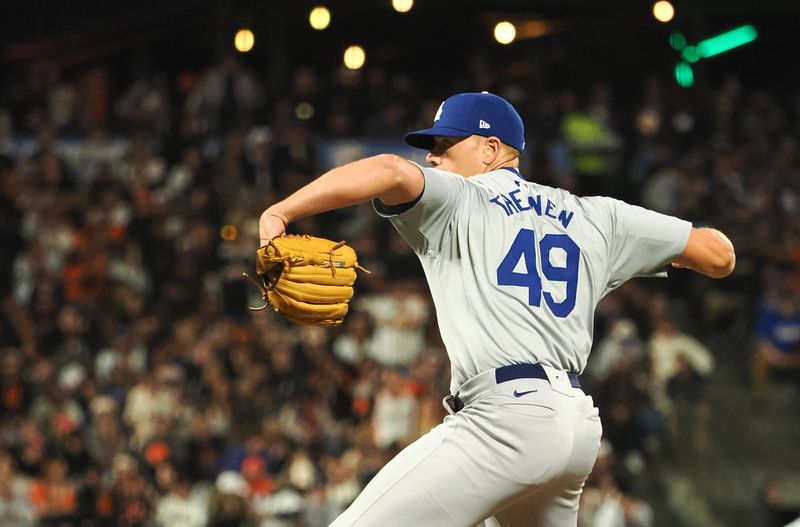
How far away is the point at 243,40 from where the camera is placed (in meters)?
14.2

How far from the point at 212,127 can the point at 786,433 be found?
20.9 ft

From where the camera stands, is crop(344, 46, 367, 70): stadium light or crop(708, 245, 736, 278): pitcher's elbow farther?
crop(344, 46, 367, 70): stadium light

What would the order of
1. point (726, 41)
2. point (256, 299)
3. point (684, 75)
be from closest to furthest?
1. point (256, 299)
2. point (684, 75)
3. point (726, 41)

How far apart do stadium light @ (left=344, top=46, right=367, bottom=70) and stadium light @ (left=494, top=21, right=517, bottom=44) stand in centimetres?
168

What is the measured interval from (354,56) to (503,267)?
40.7 feet

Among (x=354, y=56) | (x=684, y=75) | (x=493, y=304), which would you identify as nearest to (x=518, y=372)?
(x=493, y=304)

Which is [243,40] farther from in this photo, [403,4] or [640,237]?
[640,237]

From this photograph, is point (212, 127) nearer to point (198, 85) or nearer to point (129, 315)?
point (198, 85)

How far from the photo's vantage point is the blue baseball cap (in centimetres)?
362

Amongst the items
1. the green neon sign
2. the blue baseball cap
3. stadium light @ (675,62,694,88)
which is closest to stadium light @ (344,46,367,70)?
stadium light @ (675,62,694,88)

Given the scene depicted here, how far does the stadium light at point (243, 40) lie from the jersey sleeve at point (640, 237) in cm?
1069

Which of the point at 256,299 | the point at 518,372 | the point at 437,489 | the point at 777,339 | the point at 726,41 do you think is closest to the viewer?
the point at 437,489

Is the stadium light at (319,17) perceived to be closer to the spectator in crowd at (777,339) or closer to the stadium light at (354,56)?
the stadium light at (354,56)

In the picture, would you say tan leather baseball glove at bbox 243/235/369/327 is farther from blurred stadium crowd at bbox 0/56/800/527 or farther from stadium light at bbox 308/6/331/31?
stadium light at bbox 308/6/331/31
